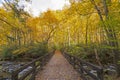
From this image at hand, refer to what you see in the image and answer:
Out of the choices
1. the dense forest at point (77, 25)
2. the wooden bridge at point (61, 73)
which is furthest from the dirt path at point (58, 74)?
the dense forest at point (77, 25)

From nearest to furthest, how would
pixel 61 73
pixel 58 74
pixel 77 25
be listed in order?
pixel 58 74, pixel 61 73, pixel 77 25

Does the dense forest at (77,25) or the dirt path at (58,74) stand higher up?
the dense forest at (77,25)

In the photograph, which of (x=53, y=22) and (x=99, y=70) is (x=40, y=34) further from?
(x=99, y=70)

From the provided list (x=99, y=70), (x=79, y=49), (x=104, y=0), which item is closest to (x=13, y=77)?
(x=99, y=70)

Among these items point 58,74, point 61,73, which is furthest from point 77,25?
point 58,74

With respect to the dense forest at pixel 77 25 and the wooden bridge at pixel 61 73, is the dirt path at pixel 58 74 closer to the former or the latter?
the wooden bridge at pixel 61 73

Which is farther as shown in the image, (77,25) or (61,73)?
(77,25)

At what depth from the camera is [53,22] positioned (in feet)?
123

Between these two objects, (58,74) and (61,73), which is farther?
(61,73)

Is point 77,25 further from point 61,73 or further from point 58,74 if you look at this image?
point 58,74

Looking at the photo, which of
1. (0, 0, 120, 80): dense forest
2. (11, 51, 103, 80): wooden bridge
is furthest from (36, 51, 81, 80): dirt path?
(0, 0, 120, 80): dense forest

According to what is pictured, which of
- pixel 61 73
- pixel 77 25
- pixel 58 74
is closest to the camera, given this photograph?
pixel 58 74

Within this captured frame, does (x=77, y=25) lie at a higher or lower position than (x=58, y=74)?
higher

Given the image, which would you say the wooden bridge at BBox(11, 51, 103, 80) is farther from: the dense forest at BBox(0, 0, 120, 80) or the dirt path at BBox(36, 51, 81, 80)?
the dense forest at BBox(0, 0, 120, 80)
